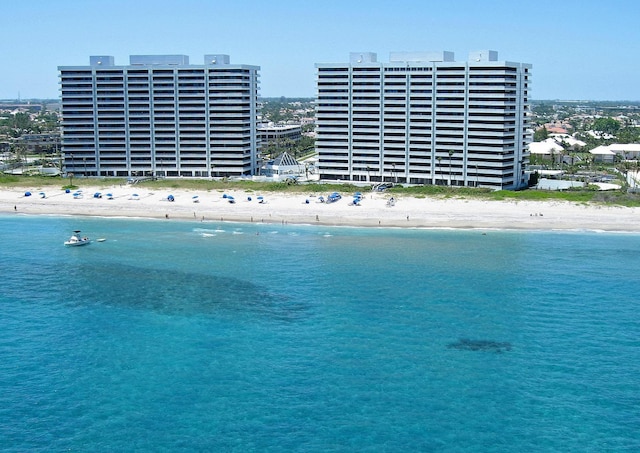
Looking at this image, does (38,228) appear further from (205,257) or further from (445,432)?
(445,432)

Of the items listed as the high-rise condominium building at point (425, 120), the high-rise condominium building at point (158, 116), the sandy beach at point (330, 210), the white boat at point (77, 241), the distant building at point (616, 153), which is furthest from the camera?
the distant building at point (616, 153)

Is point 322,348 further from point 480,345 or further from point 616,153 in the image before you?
point 616,153

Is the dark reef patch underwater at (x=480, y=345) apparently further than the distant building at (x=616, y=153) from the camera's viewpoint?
No

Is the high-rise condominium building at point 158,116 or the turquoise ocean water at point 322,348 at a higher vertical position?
the high-rise condominium building at point 158,116

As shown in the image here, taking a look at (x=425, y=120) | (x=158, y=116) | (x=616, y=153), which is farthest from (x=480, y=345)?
(x=616, y=153)

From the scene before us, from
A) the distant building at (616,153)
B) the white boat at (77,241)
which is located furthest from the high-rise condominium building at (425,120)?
the white boat at (77,241)

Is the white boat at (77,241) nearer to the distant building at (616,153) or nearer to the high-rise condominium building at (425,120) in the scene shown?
the high-rise condominium building at (425,120)

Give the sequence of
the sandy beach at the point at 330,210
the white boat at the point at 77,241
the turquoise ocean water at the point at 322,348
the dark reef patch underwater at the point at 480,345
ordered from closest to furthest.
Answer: the turquoise ocean water at the point at 322,348
the dark reef patch underwater at the point at 480,345
the white boat at the point at 77,241
the sandy beach at the point at 330,210

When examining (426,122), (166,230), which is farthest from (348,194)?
(166,230)
